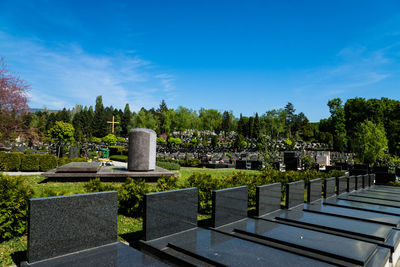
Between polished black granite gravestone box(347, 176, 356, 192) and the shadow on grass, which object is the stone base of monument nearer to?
the shadow on grass

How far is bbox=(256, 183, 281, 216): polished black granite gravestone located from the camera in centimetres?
604

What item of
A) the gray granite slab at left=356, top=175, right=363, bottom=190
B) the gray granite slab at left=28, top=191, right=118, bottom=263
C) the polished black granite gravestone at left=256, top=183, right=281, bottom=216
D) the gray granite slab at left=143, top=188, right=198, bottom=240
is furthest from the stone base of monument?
the gray granite slab at left=356, top=175, right=363, bottom=190

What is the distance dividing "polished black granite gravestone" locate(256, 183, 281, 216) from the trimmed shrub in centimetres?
1363

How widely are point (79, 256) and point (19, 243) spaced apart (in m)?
1.67

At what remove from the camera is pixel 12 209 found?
438cm

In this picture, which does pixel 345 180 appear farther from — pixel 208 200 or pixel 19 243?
pixel 19 243

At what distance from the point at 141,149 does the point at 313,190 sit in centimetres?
669

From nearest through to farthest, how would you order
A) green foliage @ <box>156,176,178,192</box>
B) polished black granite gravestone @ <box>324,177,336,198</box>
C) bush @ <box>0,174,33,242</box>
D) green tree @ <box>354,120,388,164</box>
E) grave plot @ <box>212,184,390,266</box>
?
grave plot @ <box>212,184,390,266</box>, bush @ <box>0,174,33,242</box>, green foliage @ <box>156,176,178,192</box>, polished black granite gravestone @ <box>324,177,336,198</box>, green tree @ <box>354,120,388,164</box>

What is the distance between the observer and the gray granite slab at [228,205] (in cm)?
502

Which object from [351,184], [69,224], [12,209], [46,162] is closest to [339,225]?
[69,224]

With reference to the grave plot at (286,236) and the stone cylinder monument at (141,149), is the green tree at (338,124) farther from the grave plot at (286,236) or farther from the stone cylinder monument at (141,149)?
the grave plot at (286,236)

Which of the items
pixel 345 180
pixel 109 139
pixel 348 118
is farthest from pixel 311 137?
pixel 345 180

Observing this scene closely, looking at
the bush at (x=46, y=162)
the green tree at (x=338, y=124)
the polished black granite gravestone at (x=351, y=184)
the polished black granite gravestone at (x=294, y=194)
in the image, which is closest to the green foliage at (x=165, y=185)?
the polished black granite gravestone at (x=294, y=194)

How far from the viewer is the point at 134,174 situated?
33.9ft
